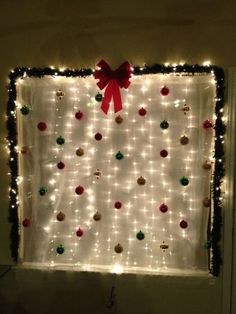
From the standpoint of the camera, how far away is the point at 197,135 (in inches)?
93.6

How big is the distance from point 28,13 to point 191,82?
53.1 inches

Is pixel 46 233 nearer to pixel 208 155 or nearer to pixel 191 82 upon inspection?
pixel 208 155

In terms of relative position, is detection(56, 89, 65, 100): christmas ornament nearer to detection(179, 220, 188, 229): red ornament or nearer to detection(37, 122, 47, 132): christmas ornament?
detection(37, 122, 47, 132): christmas ornament

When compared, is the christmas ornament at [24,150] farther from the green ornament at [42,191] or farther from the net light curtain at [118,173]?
the green ornament at [42,191]

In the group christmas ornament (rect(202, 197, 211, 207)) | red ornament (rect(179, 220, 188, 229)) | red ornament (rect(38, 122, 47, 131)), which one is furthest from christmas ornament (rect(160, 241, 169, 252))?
red ornament (rect(38, 122, 47, 131))

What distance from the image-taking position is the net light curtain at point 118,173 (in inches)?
94.0

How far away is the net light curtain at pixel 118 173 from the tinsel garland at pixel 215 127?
5cm

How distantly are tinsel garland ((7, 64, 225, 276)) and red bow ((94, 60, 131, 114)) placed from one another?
80 millimetres

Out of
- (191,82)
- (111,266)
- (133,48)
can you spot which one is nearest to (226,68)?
(191,82)

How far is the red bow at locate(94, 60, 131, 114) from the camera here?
2359mm

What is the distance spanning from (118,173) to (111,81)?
68 centimetres

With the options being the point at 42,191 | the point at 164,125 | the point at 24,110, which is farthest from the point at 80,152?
the point at 164,125

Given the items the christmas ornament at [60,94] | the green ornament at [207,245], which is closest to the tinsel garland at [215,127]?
the green ornament at [207,245]

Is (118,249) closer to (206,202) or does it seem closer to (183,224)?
(183,224)
